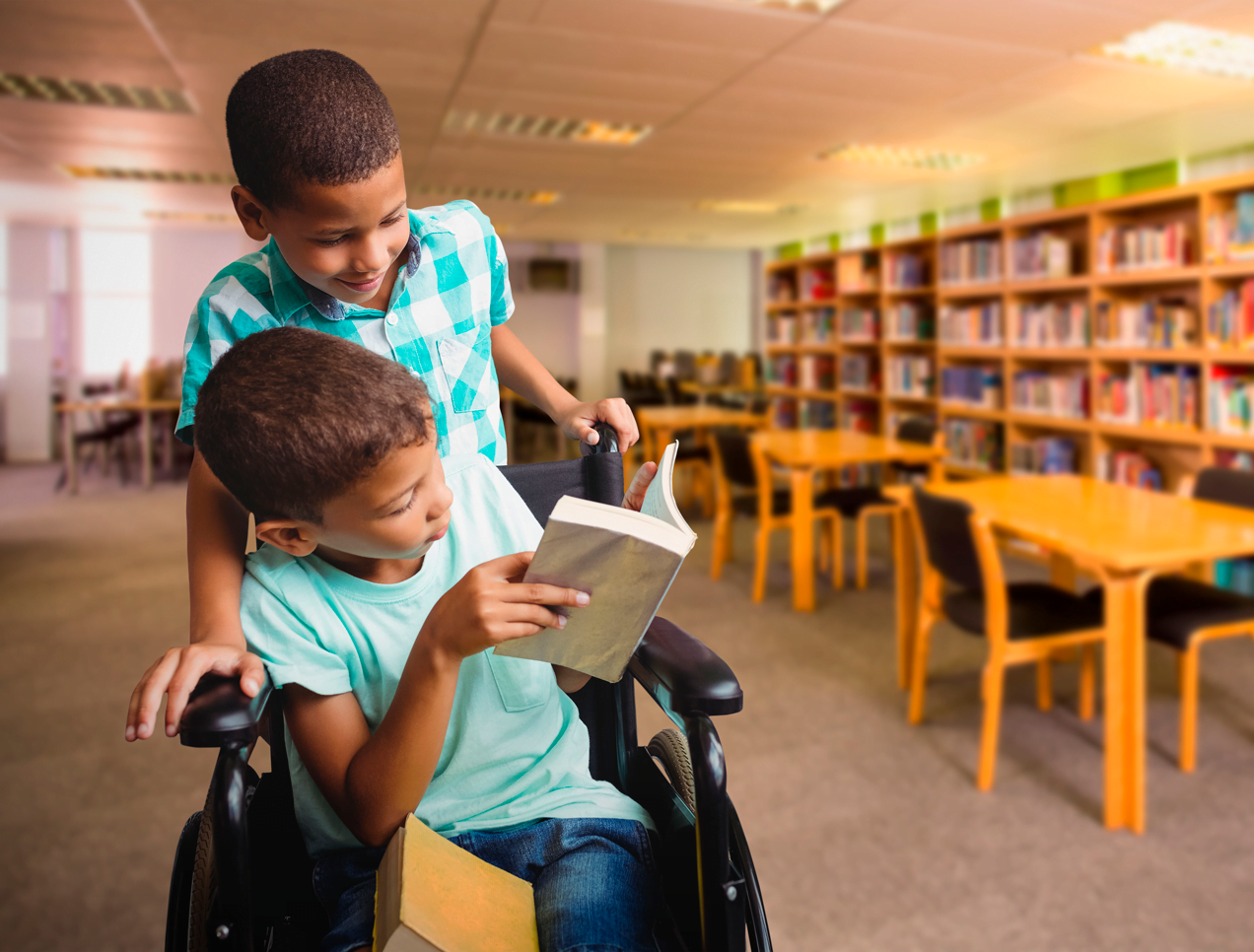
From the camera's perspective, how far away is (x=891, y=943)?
170 centimetres

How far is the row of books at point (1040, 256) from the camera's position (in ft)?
16.3

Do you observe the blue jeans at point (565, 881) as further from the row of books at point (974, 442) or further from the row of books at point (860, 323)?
the row of books at point (860, 323)

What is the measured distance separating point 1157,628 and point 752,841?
130 centimetres

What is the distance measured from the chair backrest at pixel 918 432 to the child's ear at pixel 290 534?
13.2 ft

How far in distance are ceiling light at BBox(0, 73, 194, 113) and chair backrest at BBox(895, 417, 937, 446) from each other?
403 cm

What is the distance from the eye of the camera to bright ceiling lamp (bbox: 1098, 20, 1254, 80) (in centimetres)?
310

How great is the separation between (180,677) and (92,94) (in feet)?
14.6

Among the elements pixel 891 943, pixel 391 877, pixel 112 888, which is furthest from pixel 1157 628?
pixel 112 888

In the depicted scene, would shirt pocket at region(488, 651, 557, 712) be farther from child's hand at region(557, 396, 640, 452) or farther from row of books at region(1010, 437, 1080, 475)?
row of books at region(1010, 437, 1080, 475)

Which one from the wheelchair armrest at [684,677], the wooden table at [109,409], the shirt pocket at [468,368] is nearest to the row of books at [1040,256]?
the shirt pocket at [468,368]

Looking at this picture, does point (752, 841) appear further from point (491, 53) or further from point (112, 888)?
point (491, 53)

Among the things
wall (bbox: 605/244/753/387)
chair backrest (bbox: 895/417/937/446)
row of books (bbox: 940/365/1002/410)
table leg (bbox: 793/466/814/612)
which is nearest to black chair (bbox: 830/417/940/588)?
chair backrest (bbox: 895/417/937/446)

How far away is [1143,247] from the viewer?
4.43m

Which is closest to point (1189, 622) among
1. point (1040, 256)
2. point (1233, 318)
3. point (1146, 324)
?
point (1233, 318)
